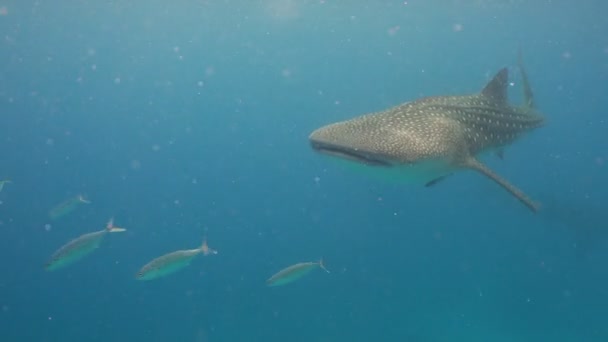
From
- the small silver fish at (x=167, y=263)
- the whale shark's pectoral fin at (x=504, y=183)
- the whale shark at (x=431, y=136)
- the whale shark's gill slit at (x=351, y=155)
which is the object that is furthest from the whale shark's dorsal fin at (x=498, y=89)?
the small silver fish at (x=167, y=263)

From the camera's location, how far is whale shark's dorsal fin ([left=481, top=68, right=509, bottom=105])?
6961 mm

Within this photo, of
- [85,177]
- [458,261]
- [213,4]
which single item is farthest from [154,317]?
[213,4]

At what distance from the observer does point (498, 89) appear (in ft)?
23.1

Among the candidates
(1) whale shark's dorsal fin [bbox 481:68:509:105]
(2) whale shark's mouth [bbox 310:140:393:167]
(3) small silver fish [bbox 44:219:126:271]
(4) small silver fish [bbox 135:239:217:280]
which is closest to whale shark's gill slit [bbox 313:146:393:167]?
(2) whale shark's mouth [bbox 310:140:393:167]

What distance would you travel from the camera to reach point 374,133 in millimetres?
4383

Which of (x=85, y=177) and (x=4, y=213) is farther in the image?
(x=85, y=177)

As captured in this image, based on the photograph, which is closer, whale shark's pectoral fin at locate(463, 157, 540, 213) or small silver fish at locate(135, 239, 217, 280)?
whale shark's pectoral fin at locate(463, 157, 540, 213)

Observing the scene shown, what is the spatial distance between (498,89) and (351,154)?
409 cm

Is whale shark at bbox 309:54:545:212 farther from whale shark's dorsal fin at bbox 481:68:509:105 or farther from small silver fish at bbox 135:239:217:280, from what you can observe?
small silver fish at bbox 135:239:217:280

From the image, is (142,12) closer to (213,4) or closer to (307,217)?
(213,4)

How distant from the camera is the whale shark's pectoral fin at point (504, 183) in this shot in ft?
15.8

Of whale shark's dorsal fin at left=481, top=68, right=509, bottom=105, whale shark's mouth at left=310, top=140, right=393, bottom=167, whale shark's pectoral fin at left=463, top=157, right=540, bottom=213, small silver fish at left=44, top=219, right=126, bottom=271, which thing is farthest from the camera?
small silver fish at left=44, top=219, right=126, bottom=271

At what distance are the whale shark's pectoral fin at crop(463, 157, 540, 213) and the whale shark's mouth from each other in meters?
1.57

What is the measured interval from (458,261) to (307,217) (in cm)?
669
